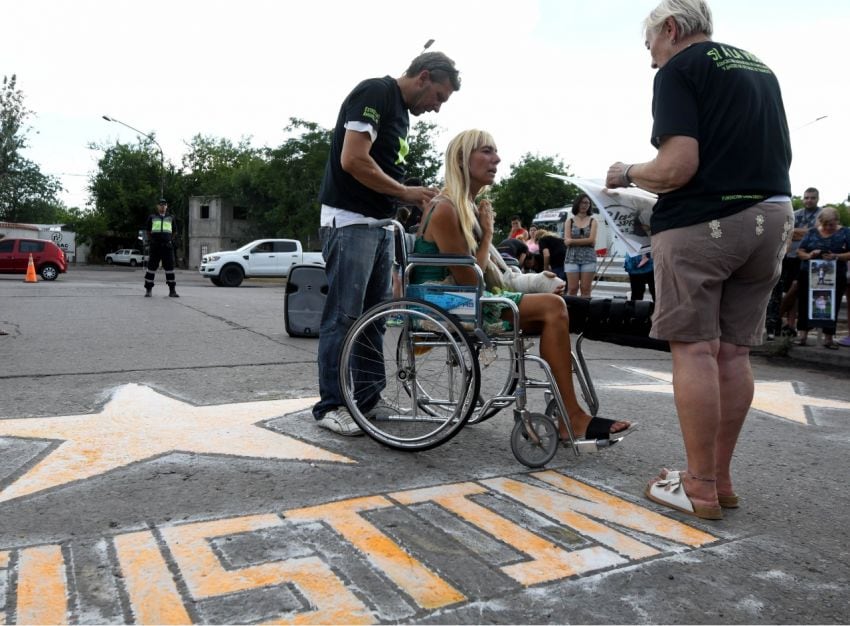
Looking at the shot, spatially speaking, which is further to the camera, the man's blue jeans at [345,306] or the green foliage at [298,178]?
the green foliage at [298,178]

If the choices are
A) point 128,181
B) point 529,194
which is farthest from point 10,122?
point 529,194

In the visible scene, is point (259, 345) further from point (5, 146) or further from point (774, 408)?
point (5, 146)

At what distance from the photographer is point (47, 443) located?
3.25 m

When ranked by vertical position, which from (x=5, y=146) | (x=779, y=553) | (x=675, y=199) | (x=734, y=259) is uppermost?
(x=5, y=146)

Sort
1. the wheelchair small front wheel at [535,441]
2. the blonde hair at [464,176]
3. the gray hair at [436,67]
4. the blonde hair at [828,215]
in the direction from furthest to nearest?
the blonde hair at [828,215] < the gray hair at [436,67] < the blonde hair at [464,176] < the wheelchair small front wheel at [535,441]

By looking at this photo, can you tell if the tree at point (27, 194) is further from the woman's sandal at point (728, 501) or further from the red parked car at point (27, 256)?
the woman's sandal at point (728, 501)

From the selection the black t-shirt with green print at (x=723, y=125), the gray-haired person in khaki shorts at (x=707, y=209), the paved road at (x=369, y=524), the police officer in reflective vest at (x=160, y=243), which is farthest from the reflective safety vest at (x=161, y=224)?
the black t-shirt with green print at (x=723, y=125)

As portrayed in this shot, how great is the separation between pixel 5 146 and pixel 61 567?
162 feet

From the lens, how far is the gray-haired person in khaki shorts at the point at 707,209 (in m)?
2.64

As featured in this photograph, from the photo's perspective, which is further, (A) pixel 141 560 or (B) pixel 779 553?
(B) pixel 779 553

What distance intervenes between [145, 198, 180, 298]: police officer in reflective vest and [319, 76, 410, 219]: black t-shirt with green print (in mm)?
10302

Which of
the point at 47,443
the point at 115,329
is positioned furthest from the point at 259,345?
the point at 47,443

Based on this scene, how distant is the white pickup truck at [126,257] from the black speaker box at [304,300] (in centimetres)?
5510

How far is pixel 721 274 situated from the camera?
2670mm
